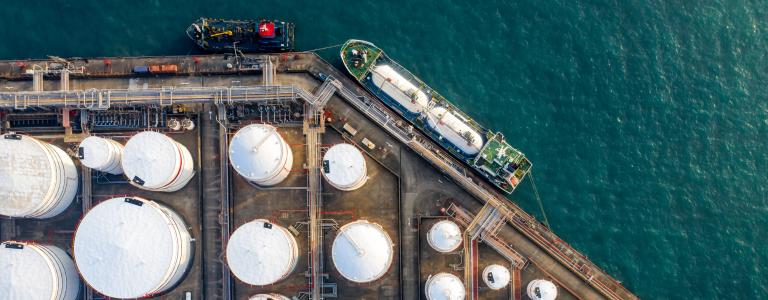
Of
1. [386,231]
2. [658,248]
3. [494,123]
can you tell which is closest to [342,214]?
[386,231]

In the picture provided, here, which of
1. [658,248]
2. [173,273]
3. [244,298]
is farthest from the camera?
[658,248]

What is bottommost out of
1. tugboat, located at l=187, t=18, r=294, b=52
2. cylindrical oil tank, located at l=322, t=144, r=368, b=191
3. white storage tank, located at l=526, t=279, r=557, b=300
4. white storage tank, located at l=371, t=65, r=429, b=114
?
white storage tank, located at l=526, t=279, r=557, b=300

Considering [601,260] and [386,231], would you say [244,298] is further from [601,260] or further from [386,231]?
[601,260]

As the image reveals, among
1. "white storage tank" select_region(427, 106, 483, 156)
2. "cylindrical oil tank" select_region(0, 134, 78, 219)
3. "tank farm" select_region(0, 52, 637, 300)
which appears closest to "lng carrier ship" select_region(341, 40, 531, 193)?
"white storage tank" select_region(427, 106, 483, 156)

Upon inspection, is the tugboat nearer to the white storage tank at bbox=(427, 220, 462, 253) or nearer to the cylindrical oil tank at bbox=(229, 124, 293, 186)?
the cylindrical oil tank at bbox=(229, 124, 293, 186)

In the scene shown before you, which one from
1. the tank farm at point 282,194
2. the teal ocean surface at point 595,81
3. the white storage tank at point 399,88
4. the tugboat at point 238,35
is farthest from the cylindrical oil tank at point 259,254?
the teal ocean surface at point 595,81
